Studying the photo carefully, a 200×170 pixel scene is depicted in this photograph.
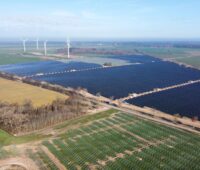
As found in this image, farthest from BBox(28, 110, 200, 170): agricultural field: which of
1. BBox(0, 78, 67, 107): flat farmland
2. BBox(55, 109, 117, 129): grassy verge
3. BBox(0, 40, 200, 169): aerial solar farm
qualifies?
BBox(0, 78, 67, 107): flat farmland

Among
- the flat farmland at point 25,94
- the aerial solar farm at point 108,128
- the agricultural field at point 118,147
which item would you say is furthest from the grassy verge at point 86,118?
the flat farmland at point 25,94

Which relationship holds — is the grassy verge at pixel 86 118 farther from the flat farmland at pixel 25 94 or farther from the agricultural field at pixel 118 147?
the flat farmland at pixel 25 94

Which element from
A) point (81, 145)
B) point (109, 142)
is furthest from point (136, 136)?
point (81, 145)

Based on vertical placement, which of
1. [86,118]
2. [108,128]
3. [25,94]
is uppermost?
[108,128]

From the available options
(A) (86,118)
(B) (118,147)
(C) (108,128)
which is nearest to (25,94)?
(A) (86,118)

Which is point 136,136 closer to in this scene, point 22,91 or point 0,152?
point 0,152

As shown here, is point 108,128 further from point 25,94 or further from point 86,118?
point 25,94
